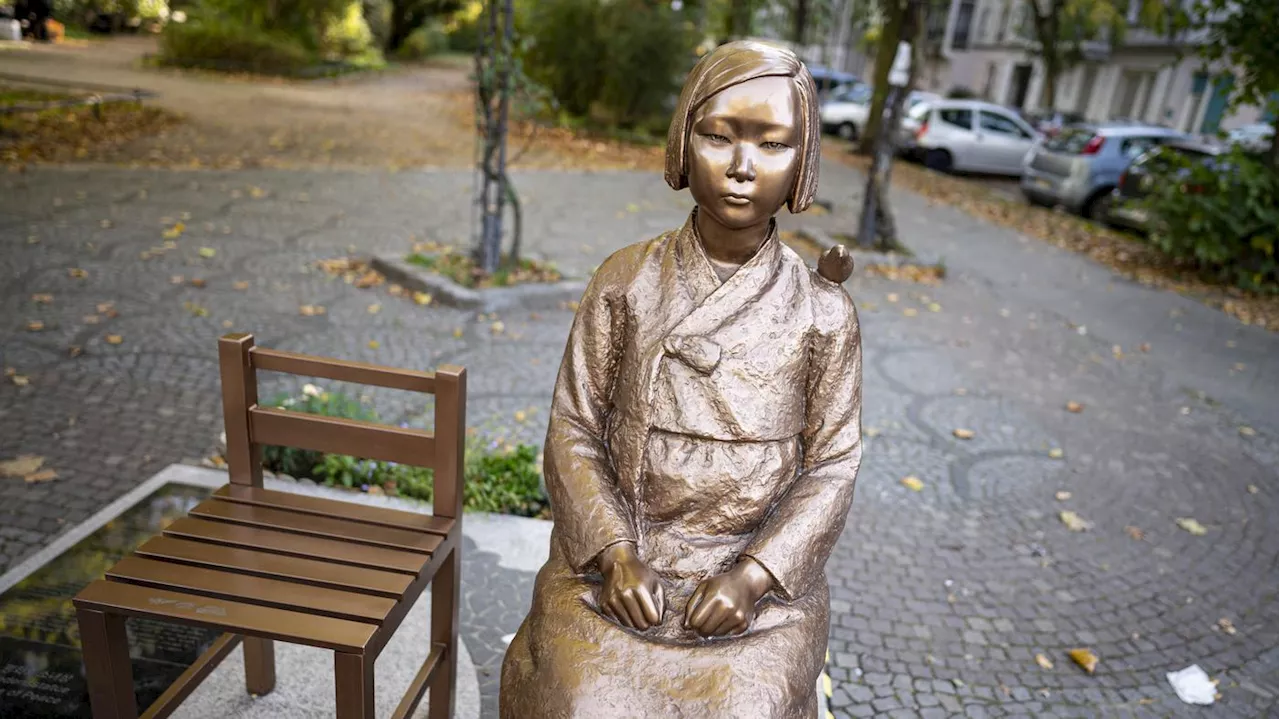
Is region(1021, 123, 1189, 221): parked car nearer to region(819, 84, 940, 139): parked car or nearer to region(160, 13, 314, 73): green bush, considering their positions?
region(819, 84, 940, 139): parked car

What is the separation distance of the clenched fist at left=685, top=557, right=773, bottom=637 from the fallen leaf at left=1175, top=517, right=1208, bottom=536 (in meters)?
3.75

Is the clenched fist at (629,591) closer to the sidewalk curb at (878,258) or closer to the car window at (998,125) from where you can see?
the sidewalk curb at (878,258)

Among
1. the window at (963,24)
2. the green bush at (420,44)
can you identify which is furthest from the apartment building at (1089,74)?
the green bush at (420,44)

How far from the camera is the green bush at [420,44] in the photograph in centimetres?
3139

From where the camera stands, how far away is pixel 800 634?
5.97 ft

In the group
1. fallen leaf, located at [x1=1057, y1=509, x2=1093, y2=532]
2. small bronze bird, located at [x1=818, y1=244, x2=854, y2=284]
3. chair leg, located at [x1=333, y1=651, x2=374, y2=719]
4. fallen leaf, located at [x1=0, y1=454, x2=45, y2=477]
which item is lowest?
fallen leaf, located at [x1=0, y1=454, x2=45, y2=477]

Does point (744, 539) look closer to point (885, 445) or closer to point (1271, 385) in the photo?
point (885, 445)

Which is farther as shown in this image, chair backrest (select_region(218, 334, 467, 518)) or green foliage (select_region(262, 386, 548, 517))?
green foliage (select_region(262, 386, 548, 517))

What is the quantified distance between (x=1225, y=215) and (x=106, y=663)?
10558 mm

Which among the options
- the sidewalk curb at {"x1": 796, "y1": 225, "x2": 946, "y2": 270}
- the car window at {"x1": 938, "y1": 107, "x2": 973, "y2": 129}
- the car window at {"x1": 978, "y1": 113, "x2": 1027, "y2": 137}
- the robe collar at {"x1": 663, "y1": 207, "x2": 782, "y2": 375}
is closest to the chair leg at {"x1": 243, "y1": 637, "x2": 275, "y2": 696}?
the robe collar at {"x1": 663, "y1": 207, "x2": 782, "y2": 375}

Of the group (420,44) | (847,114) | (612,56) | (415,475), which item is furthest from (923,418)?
(420,44)

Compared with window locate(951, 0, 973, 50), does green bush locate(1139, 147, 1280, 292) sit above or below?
below

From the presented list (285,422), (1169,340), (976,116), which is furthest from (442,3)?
(285,422)

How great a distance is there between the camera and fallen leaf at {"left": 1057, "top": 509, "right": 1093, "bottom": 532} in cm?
443
